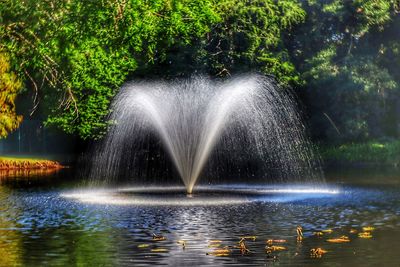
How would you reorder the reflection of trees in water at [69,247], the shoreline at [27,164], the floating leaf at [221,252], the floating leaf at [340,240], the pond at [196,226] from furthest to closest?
the shoreline at [27,164] → the floating leaf at [340,240] → the floating leaf at [221,252] → the pond at [196,226] → the reflection of trees in water at [69,247]

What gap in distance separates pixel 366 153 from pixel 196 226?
38.0 metres

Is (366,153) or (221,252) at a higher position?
(366,153)

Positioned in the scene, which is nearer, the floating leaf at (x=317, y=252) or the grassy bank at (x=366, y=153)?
the floating leaf at (x=317, y=252)

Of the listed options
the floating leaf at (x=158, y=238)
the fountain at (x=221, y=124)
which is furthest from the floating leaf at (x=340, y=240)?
the fountain at (x=221, y=124)

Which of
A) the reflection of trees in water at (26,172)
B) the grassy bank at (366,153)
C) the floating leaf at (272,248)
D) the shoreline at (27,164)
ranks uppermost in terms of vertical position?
the grassy bank at (366,153)

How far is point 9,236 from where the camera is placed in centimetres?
2200

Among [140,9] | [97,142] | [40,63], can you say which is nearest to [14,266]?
[40,63]

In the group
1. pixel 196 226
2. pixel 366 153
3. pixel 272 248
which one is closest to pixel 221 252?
pixel 272 248

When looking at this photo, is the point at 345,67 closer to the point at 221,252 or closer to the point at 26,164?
the point at 26,164

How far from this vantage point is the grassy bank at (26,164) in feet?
184

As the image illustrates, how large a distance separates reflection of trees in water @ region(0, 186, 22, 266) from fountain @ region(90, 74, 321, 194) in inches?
659

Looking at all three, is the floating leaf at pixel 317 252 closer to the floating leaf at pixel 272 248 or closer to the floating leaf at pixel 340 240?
the floating leaf at pixel 272 248

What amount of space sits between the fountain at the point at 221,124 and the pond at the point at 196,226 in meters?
9.63

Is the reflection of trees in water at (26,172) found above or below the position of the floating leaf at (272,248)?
above
